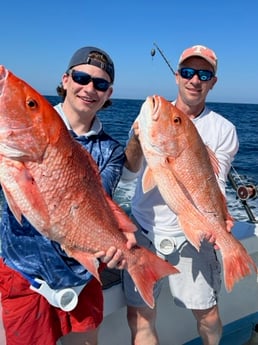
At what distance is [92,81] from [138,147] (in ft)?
1.81

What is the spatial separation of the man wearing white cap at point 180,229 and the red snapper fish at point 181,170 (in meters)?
0.40

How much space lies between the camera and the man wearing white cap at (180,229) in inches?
121

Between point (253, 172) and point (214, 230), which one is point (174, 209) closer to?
point (214, 230)

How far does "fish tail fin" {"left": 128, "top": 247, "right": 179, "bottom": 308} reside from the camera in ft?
7.78

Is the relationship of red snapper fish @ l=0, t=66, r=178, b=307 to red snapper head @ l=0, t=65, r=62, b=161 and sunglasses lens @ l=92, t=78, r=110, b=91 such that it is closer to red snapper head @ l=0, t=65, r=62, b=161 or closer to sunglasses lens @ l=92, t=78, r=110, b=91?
red snapper head @ l=0, t=65, r=62, b=161

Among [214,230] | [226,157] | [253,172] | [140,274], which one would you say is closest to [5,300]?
[140,274]

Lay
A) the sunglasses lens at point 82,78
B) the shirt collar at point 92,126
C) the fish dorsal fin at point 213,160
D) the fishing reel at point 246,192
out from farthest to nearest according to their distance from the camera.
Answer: the fishing reel at point 246,192, the fish dorsal fin at point 213,160, the shirt collar at point 92,126, the sunglasses lens at point 82,78

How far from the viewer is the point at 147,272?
2.40m

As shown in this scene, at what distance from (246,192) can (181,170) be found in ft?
7.11

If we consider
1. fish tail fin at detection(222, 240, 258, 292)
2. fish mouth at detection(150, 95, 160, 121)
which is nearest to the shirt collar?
fish mouth at detection(150, 95, 160, 121)

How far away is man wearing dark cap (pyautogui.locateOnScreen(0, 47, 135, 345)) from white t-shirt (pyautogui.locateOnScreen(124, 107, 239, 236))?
A: 1.86ft

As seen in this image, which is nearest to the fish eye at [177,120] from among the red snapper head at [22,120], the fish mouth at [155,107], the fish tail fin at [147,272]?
the fish mouth at [155,107]

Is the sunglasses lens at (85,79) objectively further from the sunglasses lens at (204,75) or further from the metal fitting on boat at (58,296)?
the metal fitting on boat at (58,296)

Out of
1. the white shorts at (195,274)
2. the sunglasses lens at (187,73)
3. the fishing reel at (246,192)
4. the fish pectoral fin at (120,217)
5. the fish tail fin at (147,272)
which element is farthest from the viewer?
the fishing reel at (246,192)
